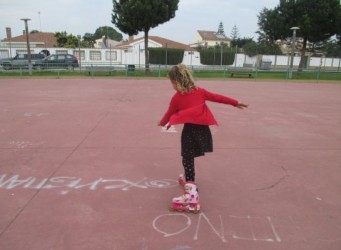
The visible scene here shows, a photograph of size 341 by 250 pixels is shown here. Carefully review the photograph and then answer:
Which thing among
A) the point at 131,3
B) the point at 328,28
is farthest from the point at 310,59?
the point at 131,3

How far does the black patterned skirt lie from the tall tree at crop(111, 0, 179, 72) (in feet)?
71.3

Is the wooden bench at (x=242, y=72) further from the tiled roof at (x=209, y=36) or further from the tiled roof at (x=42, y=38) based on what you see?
the tiled roof at (x=209, y=36)

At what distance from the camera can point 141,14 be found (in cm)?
2378

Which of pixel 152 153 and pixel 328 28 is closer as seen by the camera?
pixel 152 153

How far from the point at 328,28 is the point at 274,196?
95.4 ft

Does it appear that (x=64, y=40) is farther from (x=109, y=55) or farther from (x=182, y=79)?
(x=182, y=79)

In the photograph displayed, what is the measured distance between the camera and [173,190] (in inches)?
156

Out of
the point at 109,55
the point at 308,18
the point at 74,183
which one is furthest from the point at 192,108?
the point at 109,55

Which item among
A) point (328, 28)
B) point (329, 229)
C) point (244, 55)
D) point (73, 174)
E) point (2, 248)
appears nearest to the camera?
point (2, 248)

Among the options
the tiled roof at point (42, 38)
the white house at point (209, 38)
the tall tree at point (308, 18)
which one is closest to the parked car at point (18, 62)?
the tall tree at point (308, 18)

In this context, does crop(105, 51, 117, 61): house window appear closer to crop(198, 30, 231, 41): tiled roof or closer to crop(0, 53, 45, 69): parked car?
crop(0, 53, 45, 69): parked car

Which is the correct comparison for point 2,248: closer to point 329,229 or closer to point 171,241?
point 171,241

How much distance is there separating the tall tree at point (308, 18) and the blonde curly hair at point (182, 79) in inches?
1093

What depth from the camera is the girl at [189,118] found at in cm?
336
